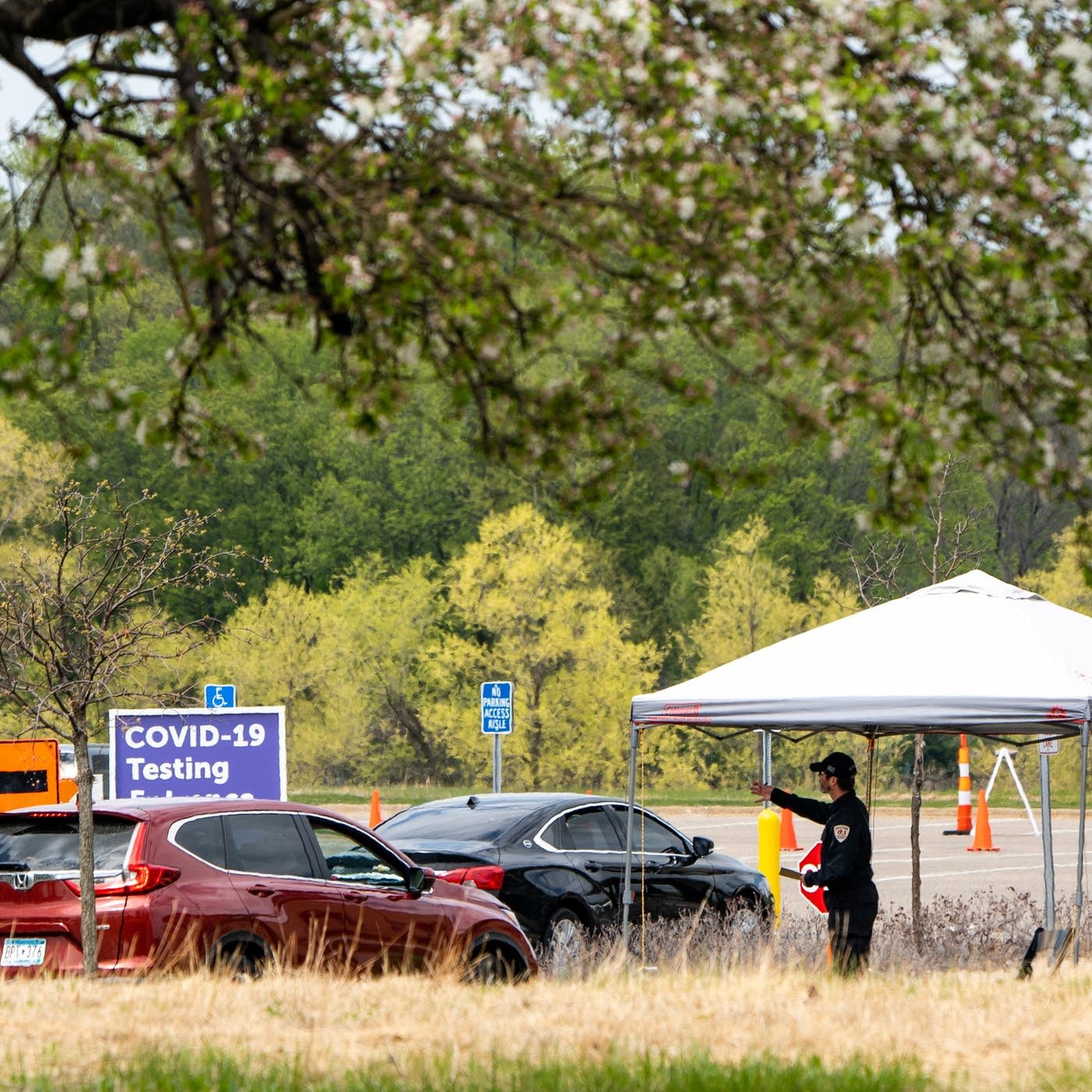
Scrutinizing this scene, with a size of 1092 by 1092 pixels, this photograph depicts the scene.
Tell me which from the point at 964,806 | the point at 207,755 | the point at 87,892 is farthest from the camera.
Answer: the point at 964,806

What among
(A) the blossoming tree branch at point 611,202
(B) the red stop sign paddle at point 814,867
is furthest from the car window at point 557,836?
(A) the blossoming tree branch at point 611,202

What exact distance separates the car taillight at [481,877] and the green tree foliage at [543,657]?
1503 inches

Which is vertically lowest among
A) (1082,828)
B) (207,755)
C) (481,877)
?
(481,877)

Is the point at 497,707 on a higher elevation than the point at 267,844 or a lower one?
higher

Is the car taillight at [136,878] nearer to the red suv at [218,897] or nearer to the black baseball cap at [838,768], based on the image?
the red suv at [218,897]

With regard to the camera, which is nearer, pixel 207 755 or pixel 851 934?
pixel 851 934

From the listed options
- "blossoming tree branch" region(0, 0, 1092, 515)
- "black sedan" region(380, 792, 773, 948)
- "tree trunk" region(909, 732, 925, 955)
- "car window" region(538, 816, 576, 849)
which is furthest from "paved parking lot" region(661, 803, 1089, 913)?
"blossoming tree branch" region(0, 0, 1092, 515)

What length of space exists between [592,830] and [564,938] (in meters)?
1.20

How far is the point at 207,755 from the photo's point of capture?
1970cm

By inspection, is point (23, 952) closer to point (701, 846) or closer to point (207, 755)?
point (701, 846)

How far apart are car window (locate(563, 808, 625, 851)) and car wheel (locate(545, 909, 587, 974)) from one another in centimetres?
66

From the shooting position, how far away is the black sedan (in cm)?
1459

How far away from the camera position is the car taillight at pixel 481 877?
1434 cm

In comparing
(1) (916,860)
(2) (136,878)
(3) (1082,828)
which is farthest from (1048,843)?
(2) (136,878)
